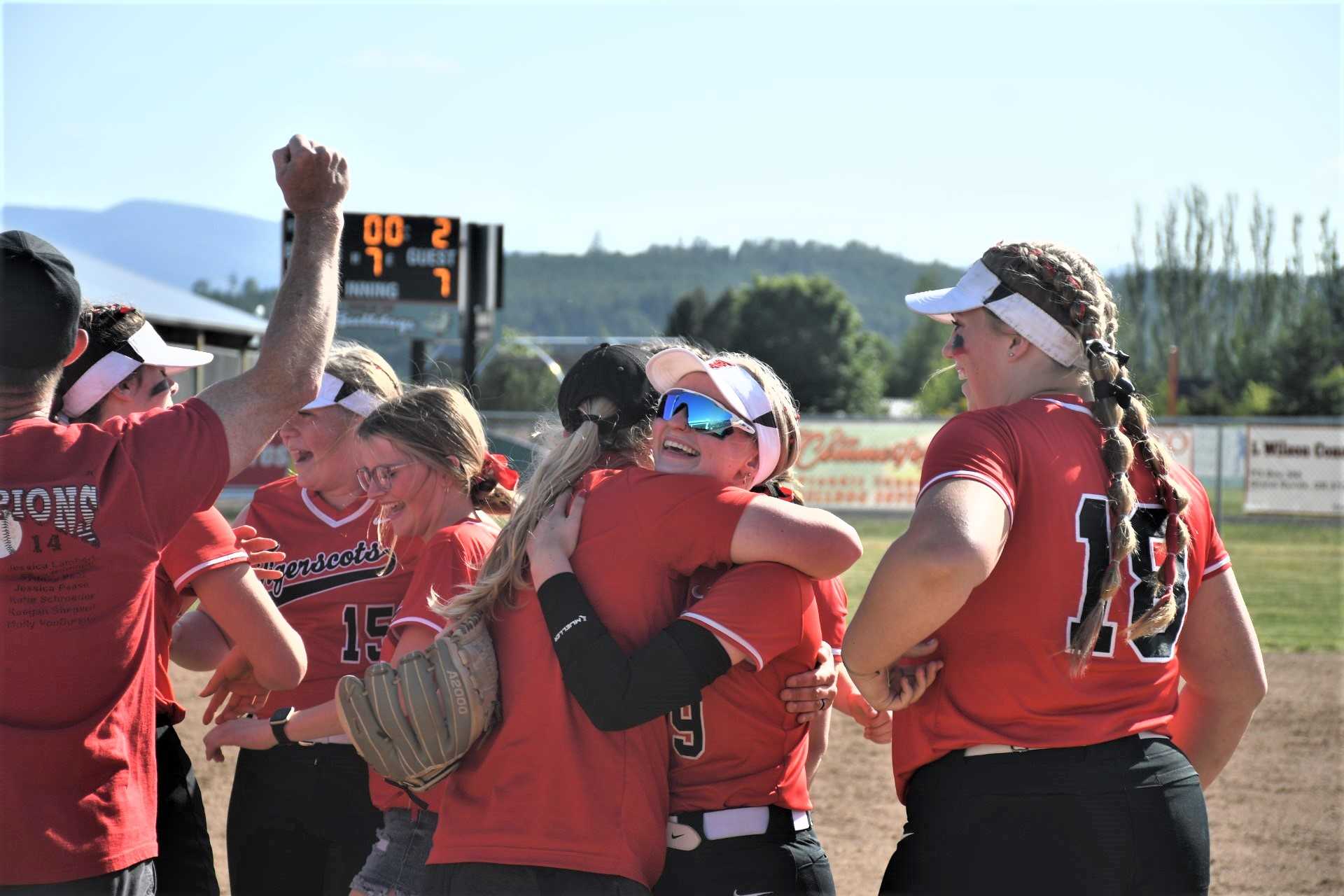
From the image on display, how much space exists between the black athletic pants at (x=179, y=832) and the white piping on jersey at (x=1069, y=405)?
230cm

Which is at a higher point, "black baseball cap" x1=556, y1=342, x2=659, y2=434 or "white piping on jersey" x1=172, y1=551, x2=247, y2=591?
"black baseball cap" x1=556, y1=342, x2=659, y2=434

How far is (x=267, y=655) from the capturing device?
296cm

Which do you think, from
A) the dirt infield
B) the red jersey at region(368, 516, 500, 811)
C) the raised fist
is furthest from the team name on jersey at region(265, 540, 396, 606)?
the dirt infield

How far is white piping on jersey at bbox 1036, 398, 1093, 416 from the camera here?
8.46ft

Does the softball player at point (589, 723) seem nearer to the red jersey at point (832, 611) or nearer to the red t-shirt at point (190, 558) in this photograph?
the red jersey at point (832, 611)

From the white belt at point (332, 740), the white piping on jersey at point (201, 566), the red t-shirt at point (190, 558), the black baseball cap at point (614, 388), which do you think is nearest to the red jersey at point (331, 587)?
the white belt at point (332, 740)

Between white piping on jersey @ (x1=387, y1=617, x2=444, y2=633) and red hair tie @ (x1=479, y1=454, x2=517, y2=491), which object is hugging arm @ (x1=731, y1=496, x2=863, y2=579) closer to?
Answer: white piping on jersey @ (x1=387, y1=617, x2=444, y2=633)

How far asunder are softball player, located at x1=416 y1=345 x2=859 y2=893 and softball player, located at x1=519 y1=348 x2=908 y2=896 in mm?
63

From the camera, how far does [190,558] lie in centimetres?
284

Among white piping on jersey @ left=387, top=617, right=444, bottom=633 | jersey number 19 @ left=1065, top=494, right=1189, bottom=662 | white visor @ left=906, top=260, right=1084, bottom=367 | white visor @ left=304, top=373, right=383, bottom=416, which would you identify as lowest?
white piping on jersey @ left=387, top=617, right=444, bottom=633

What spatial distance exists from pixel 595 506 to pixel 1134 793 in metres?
1.23

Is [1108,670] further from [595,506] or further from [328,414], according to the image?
[328,414]

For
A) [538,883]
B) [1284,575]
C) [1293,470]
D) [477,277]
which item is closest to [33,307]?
[538,883]

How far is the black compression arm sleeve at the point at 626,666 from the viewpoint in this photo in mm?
2227
